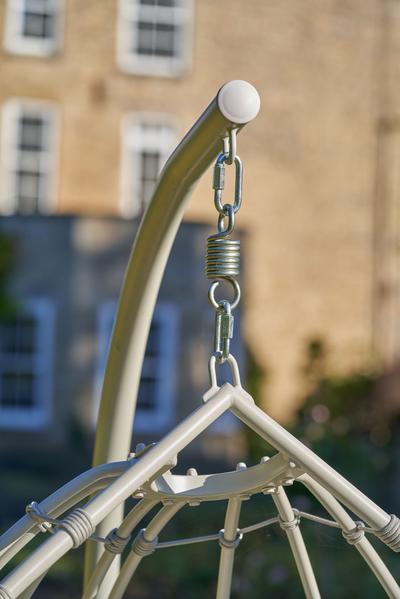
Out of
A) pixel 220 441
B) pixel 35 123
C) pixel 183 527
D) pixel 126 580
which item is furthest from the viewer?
pixel 35 123

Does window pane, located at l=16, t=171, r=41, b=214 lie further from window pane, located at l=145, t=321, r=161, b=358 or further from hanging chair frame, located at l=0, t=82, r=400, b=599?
hanging chair frame, located at l=0, t=82, r=400, b=599

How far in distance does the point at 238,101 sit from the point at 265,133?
16049 mm

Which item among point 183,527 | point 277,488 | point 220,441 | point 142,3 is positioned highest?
point 142,3

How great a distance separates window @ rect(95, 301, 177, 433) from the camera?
1479cm

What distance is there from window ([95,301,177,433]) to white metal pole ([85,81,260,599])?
1170 centimetres

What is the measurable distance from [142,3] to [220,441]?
786cm

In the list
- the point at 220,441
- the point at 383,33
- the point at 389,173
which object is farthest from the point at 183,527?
the point at 383,33

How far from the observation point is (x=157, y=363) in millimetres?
15000

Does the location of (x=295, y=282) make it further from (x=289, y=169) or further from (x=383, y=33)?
(x=383, y=33)

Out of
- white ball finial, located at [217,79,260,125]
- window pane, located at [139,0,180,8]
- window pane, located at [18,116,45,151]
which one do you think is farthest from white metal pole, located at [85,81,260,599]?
window pane, located at [139,0,180,8]

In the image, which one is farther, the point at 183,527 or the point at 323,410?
the point at 323,410

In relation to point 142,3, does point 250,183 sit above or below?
below

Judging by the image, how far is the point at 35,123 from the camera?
17.4 m

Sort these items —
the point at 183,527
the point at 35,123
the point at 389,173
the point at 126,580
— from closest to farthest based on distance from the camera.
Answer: the point at 126,580
the point at 183,527
the point at 35,123
the point at 389,173
